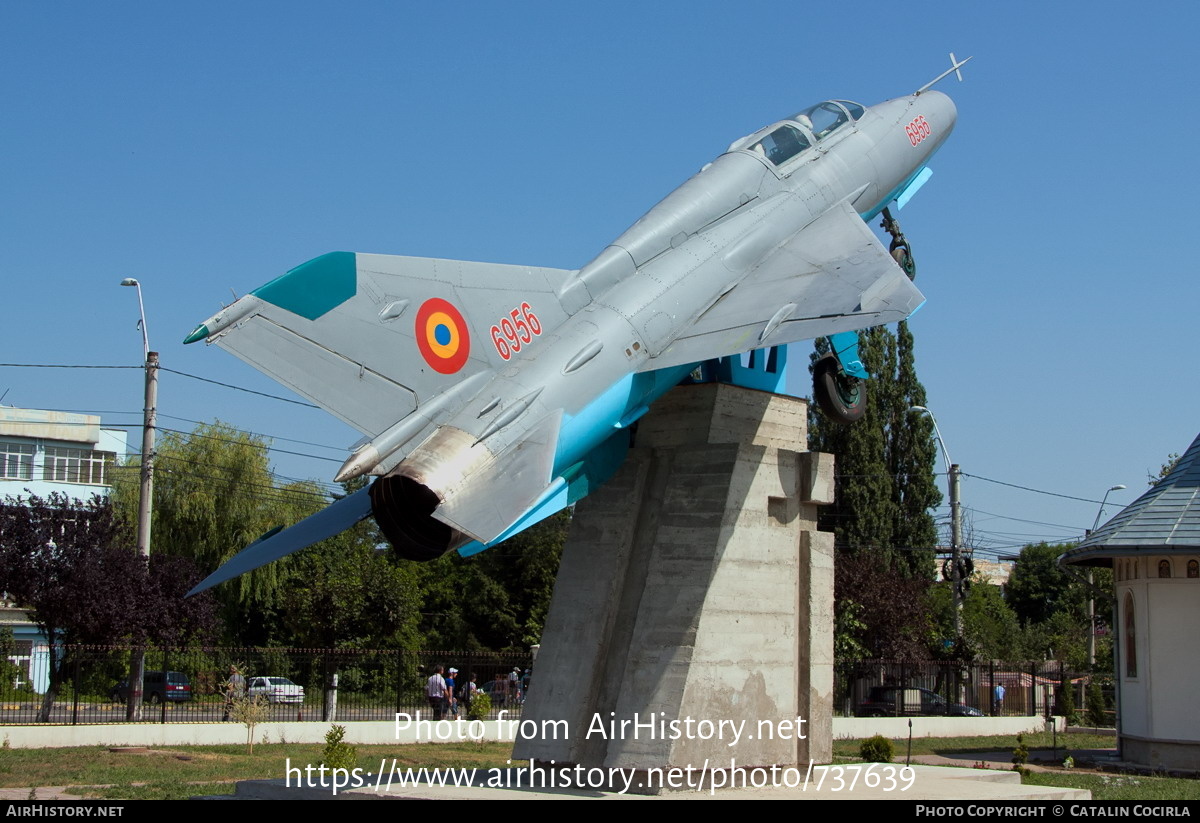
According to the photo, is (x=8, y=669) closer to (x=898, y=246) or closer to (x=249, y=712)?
(x=249, y=712)

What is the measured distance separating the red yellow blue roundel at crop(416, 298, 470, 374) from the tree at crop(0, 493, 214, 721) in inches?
696

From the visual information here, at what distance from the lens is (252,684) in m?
28.1

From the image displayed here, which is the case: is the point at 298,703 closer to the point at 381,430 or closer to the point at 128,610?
the point at 128,610

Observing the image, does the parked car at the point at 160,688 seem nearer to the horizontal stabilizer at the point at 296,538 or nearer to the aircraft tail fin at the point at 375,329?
the horizontal stabilizer at the point at 296,538

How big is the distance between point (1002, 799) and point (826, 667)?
9.13 feet

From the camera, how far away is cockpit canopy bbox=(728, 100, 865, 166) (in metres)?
16.5

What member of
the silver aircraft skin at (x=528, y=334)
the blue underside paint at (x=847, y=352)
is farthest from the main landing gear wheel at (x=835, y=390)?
the silver aircraft skin at (x=528, y=334)

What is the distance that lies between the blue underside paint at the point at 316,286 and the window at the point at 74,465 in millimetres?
48288

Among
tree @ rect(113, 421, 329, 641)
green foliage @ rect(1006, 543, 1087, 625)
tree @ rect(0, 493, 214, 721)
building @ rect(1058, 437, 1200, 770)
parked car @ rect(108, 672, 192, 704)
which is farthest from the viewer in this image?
green foliage @ rect(1006, 543, 1087, 625)

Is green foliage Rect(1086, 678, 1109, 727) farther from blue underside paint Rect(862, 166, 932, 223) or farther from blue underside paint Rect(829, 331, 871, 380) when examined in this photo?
blue underside paint Rect(829, 331, 871, 380)

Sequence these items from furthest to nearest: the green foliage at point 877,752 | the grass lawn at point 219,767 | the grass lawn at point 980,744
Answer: the grass lawn at point 980,744, the green foliage at point 877,752, the grass lawn at point 219,767

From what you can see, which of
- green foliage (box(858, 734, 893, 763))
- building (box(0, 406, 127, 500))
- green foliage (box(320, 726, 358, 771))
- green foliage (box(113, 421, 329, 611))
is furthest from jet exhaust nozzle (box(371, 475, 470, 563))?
building (box(0, 406, 127, 500))

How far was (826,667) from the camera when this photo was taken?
1514cm

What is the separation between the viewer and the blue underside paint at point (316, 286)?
11477 mm
